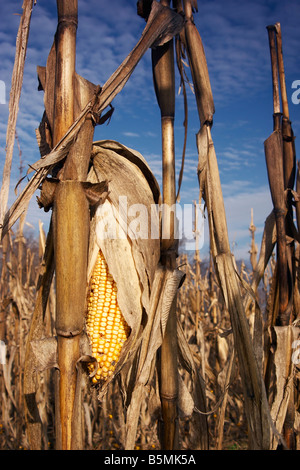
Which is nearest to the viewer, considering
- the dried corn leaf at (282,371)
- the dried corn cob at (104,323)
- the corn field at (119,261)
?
the corn field at (119,261)

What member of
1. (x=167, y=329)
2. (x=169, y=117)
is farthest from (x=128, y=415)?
(x=169, y=117)

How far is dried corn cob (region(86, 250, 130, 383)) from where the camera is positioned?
3.65 feet

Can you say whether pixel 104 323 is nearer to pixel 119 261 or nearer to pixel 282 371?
pixel 119 261

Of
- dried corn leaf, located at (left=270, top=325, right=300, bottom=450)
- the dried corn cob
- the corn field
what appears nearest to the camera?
the corn field

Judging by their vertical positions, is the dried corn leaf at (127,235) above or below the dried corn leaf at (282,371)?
above

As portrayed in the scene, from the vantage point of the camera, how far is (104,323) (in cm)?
113

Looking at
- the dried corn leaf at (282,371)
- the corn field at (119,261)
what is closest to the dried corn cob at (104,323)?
the corn field at (119,261)

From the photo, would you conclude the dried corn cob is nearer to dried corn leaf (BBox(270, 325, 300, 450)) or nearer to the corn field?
the corn field

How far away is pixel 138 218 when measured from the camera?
1.24 m

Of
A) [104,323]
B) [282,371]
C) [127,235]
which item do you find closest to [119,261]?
[127,235]

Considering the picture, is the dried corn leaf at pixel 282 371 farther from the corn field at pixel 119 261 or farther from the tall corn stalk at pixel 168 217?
the tall corn stalk at pixel 168 217

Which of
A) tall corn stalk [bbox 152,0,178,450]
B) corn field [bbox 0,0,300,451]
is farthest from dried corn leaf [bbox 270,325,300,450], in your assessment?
tall corn stalk [bbox 152,0,178,450]

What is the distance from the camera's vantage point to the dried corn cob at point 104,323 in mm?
1111

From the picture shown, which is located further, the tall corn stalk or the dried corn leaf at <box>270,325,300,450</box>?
the dried corn leaf at <box>270,325,300,450</box>
